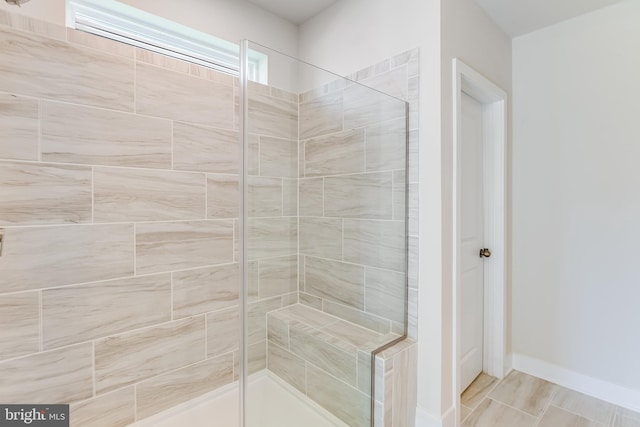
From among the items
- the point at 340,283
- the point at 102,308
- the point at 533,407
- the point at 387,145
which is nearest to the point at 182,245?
the point at 102,308

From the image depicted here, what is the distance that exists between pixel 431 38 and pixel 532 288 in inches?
73.7

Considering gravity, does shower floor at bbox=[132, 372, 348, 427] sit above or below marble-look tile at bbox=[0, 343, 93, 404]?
below

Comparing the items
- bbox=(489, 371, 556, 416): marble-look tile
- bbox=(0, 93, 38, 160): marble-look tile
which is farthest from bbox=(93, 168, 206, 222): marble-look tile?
bbox=(489, 371, 556, 416): marble-look tile

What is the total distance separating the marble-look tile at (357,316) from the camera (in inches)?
67.4

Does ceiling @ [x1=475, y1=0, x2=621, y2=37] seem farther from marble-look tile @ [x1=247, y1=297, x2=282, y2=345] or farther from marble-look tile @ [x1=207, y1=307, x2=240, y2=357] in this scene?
marble-look tile @ [x1=207, y1=307, x2=240, y2=357]

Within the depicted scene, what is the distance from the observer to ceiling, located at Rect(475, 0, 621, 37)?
6.07ft

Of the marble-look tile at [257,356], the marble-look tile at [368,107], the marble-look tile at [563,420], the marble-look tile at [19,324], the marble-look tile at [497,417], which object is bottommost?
the marble-look tile at [497,417]

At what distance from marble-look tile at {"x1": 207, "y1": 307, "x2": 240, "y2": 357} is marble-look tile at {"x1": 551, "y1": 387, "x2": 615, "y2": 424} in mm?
2060

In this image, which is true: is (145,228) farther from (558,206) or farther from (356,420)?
(558,206)

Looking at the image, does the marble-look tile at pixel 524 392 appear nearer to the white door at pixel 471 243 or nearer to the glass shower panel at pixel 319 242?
the white door at pixel 471 243

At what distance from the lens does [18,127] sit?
1.29 m

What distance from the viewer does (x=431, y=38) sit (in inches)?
62.4

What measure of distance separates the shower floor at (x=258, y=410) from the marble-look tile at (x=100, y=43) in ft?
5.55

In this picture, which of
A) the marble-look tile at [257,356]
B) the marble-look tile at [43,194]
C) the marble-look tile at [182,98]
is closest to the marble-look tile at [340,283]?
the marble-look tile at [257,356]
